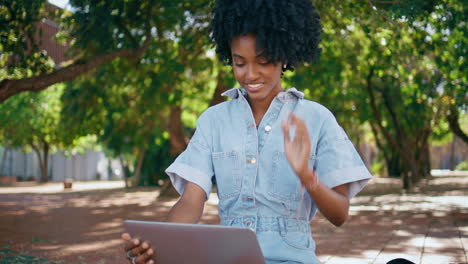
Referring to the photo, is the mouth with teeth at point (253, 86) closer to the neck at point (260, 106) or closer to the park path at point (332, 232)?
the neck at point (260, 106)

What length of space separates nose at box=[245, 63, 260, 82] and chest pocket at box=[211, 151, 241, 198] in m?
0.30

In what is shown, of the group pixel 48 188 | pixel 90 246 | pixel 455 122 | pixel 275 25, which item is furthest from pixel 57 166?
pixel 275 25

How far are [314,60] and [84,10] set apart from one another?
301 inches

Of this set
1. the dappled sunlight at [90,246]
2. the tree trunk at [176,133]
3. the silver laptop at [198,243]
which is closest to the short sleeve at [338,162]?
the silver laptop at [198,243]

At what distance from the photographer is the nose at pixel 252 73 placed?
233cm

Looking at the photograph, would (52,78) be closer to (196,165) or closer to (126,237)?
(196,165)

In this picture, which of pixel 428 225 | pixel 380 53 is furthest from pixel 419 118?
pixel 428 225

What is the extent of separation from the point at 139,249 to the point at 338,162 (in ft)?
2.70

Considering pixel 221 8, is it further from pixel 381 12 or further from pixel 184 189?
pixel 381 12

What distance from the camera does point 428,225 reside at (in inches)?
428

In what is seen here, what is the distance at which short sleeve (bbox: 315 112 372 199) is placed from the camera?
2227 millimetres

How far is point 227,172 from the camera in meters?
2.38

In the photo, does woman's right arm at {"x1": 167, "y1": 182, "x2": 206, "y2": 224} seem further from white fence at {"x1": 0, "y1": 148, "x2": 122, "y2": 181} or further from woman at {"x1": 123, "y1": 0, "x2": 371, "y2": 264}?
white fence at {"x1": 0, "y1": 148, "x2": 122, "y2": 181}

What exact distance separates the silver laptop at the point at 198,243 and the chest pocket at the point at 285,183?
492 millimetres
